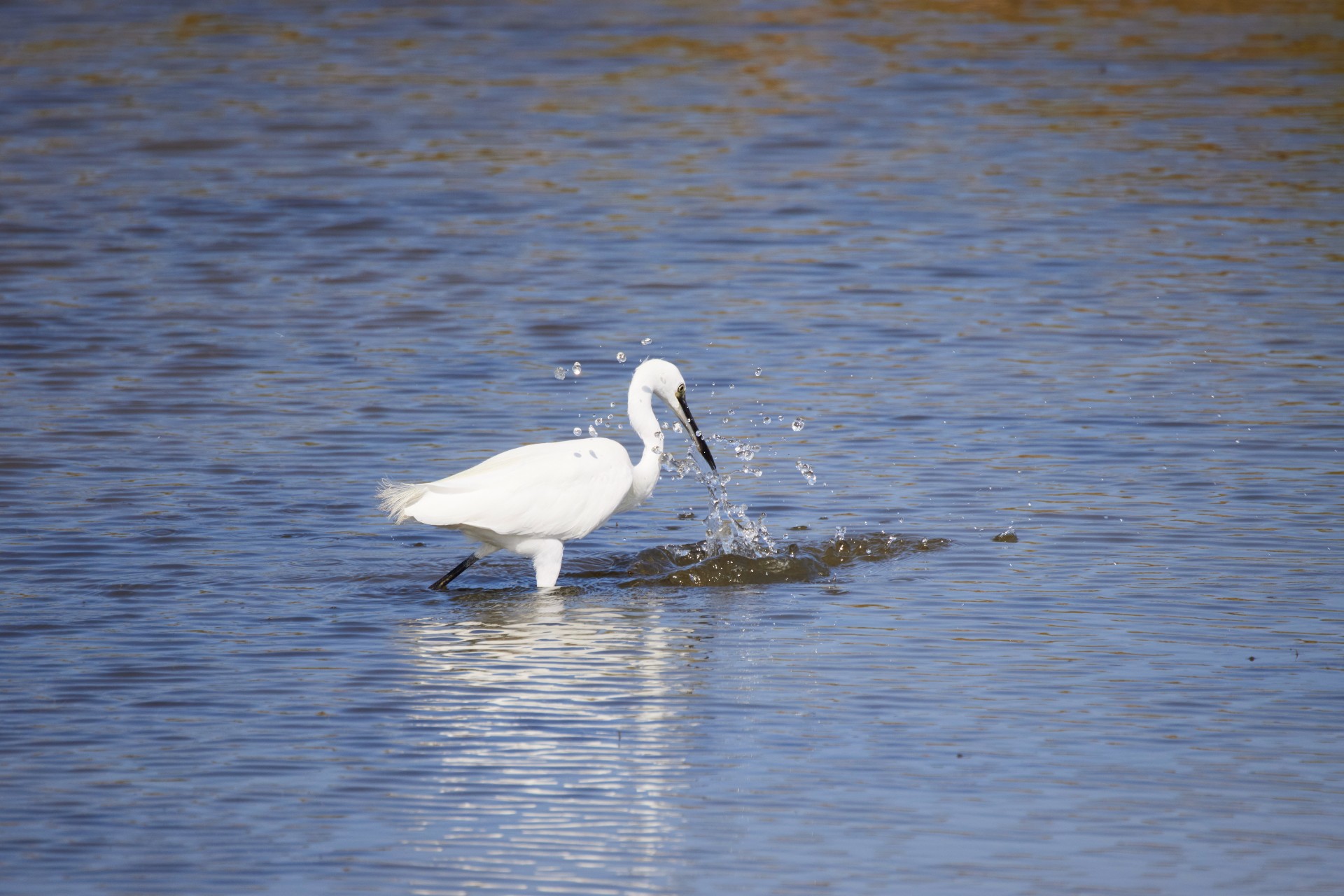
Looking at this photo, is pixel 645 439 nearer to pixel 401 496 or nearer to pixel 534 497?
pixel 534 497

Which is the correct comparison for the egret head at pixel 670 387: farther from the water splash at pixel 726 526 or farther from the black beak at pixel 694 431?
the water splash at pixel 726 526

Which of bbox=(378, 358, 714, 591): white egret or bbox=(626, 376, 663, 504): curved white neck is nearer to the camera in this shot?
bbox=(378, 358, 714, 591): white egret

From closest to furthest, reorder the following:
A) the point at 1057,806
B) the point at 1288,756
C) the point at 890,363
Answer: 1. the point at 1057,806
2. the point at 1288,756
3. the point at 890,363

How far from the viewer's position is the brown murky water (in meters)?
5.63

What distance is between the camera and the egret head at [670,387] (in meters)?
8.80

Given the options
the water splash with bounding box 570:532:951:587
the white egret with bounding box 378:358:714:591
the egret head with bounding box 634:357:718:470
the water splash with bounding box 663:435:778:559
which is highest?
the egret head with bounding box 634:357:718:470

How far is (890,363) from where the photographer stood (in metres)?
12.3

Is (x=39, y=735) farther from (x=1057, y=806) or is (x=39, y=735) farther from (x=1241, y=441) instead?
(x=1241, y=441)

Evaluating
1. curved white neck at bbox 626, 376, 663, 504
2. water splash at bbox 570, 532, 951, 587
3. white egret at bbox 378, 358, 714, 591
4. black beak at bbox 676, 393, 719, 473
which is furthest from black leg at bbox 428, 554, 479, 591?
black beak at bbox 676, 393, 719, 473

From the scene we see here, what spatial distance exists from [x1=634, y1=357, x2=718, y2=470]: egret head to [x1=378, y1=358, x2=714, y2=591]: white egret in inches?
12.0

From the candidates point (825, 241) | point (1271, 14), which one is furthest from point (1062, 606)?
point (1271, 14)

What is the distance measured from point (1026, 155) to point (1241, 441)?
342 inches

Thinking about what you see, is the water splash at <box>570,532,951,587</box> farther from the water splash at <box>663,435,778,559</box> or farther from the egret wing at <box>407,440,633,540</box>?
the egret wing at <box>407,440,633,540</box>

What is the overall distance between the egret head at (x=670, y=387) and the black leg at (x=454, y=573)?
119cm
